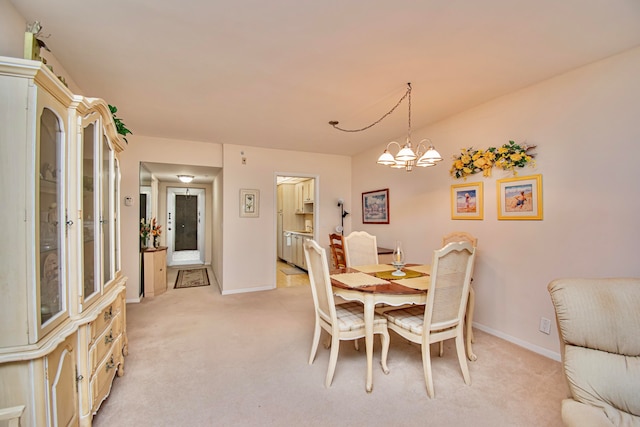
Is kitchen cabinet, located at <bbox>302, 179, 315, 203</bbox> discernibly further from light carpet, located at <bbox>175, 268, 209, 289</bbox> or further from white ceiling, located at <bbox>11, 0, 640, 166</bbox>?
white ceiling, located at <bbox>11, 0, 640, 166</bbox>

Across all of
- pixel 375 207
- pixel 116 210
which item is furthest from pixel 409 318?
pixel 375 207

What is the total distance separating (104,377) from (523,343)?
11.2ft

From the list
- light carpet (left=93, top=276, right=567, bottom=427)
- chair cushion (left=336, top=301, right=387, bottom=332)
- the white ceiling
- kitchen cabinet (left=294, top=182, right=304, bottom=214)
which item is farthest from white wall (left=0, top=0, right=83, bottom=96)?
kitchen cabinet (left=294, top=182, right=304, bottom=214)

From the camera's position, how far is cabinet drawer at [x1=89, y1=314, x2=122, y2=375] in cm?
166

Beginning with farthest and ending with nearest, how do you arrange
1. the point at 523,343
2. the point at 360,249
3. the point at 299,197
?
the point at 299,197 → the point at 360,249 → the point at 523,343

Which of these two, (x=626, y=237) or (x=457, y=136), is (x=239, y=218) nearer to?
(x=457, y=136)

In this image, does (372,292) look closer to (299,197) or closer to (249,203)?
(249,203)

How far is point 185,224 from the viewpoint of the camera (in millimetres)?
7824

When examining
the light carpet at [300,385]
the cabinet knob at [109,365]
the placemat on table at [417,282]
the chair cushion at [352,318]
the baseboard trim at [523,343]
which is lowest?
the light carpet at [300,385]

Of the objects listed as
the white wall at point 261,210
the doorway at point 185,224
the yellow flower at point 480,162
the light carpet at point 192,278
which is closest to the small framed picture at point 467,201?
the yellow flower at point 480,162

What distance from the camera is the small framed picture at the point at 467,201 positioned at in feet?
10.3

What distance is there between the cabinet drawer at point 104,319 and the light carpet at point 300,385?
534 millimetres

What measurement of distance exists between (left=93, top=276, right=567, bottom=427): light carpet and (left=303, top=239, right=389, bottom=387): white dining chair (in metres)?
0.22

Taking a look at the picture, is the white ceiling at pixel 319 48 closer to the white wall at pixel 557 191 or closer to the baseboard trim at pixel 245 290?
the white wall at pixel 557 191
